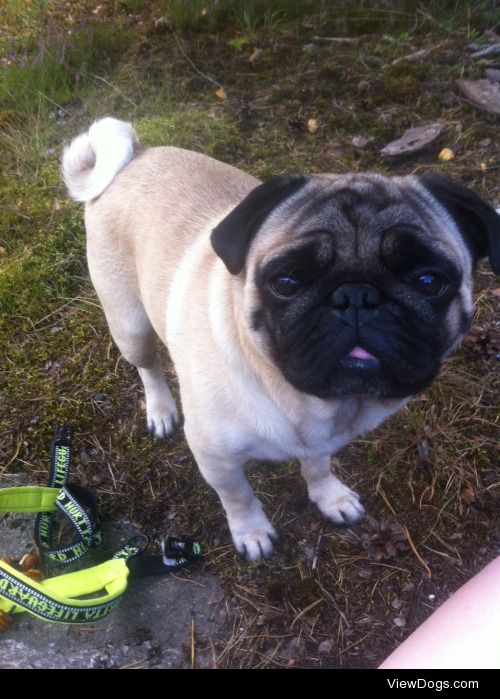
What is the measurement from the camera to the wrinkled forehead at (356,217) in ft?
5.30

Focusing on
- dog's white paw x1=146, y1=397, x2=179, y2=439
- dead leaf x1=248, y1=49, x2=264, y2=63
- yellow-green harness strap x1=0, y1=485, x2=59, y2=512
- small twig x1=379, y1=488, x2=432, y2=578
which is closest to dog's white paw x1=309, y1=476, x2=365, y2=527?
small twig x1=379, y1=488, x2=432, y2=578

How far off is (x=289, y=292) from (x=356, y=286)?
7.3 inches

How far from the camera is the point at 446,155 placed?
3658 mm

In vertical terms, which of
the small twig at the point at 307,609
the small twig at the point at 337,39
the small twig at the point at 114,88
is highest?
the small twig at the point at 337,39

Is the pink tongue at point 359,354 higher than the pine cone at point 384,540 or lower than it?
higher

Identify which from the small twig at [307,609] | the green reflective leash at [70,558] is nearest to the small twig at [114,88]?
the green reflective leash at [70,558]

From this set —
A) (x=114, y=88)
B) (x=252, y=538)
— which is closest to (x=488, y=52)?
(x=114, y=88)

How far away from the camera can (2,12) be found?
4.98 m

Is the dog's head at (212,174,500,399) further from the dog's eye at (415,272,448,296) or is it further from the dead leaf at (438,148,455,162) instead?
the dead leaf at (438,148,455,162)

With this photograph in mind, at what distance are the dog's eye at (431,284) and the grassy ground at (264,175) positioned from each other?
1.22m

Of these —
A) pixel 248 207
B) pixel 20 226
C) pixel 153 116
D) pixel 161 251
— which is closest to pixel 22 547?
pixel 161 251

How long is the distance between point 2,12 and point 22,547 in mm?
4623

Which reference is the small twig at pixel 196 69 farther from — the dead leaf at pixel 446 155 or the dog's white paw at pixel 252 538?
the dog's white paw at pixel 252 538

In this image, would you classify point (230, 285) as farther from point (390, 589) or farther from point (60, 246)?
point (60, 246)
